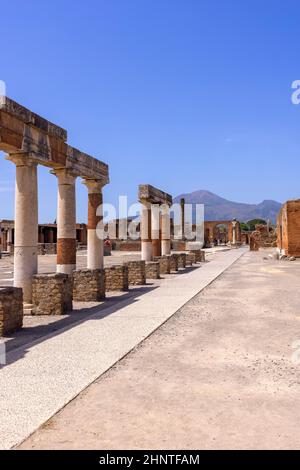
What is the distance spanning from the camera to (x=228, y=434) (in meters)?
3.51

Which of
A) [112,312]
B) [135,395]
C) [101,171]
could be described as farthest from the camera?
[101,171]

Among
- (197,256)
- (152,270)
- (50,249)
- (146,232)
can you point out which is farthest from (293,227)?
(50,249)

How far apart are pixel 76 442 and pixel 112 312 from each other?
6.20 meters

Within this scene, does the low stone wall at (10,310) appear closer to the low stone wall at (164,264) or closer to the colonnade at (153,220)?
the colonnade at (153,220)

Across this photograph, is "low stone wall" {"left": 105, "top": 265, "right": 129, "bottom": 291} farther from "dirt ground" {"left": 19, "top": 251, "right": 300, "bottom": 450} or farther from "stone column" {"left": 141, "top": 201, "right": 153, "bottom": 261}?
"dirt ground" {"left": 19, "top": 251, "right": 300, "bottom": 450}

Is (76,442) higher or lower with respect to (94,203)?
lower

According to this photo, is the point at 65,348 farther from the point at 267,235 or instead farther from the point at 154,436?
the point at 267,235

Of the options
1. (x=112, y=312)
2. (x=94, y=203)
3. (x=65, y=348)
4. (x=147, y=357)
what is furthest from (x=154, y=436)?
(x=94, y=203)

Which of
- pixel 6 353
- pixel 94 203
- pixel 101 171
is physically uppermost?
pixel 101 171

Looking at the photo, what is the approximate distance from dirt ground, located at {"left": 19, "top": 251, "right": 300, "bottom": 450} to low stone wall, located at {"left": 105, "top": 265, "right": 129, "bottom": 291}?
635 centimetres

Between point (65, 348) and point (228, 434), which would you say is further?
point (65, 348)

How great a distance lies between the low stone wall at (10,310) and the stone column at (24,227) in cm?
155
